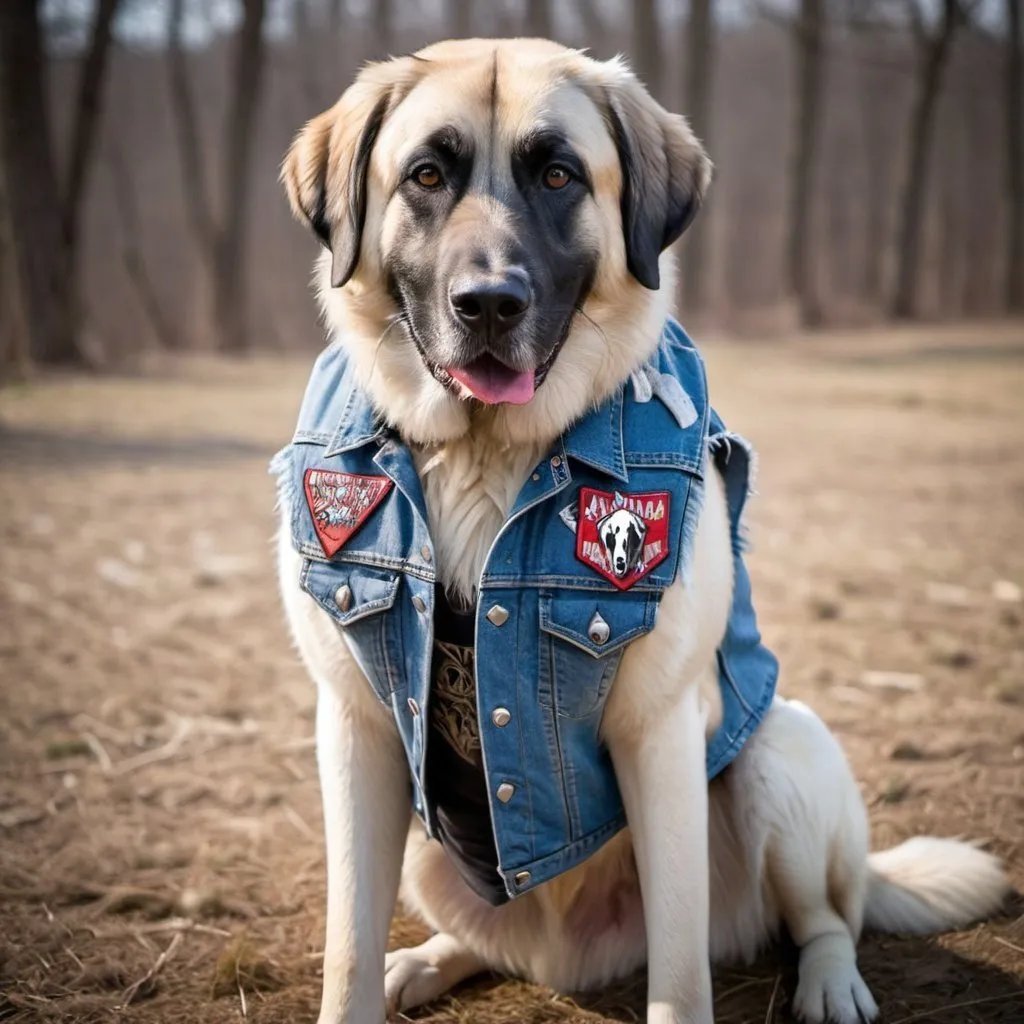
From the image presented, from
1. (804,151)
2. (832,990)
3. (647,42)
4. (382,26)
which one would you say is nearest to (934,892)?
(832,990)

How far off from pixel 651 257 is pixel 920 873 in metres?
1.64

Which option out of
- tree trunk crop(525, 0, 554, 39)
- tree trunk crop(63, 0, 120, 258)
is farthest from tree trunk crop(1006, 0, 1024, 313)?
tree trunk crop(63, 0, 120, 258)

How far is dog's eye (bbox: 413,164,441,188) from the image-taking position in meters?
2.07

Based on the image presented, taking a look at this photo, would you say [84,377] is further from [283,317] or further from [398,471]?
[283,317]

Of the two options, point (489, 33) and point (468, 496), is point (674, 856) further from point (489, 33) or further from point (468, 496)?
point (489, 33)

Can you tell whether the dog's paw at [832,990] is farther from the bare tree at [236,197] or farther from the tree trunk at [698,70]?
the bare tree at [236,197]

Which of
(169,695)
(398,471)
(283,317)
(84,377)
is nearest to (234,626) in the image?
(169,695)

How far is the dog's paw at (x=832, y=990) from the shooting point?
7.40 feet

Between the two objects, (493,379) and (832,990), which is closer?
(493,379)

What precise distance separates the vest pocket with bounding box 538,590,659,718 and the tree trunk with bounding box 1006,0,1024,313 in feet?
71.2

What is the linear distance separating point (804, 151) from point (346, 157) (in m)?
17.9

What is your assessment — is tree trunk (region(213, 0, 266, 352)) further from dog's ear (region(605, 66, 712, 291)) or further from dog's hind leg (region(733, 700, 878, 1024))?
dog's hind leg (region(733, 700, 878, 1024))

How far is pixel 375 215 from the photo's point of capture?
7.02ft

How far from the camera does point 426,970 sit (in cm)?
244
